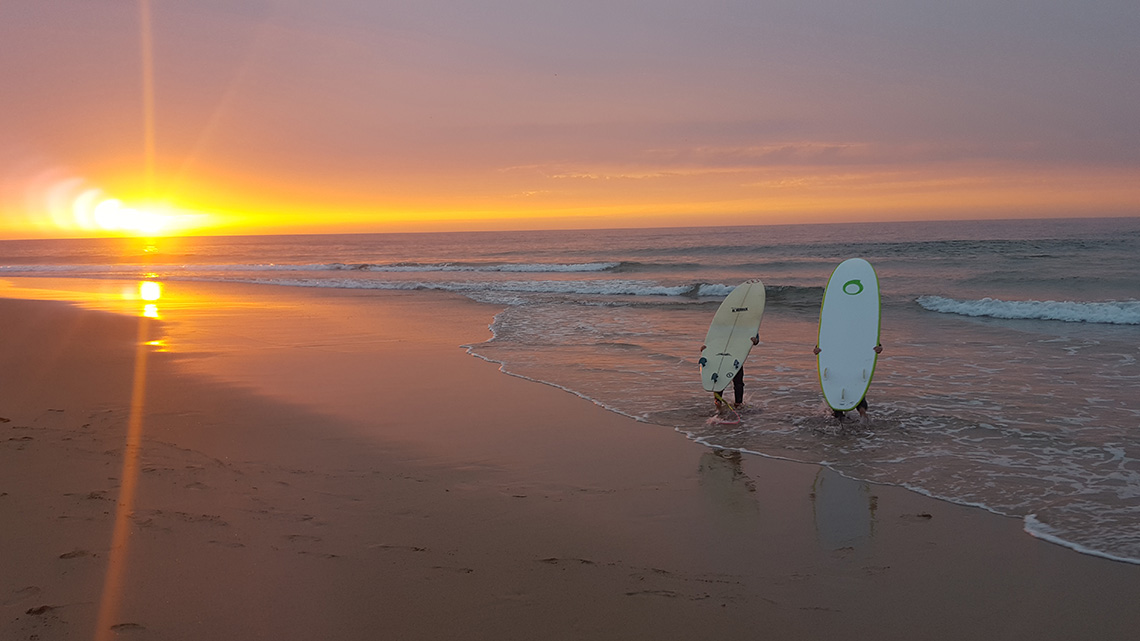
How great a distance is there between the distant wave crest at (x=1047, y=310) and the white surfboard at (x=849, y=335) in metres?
10.1

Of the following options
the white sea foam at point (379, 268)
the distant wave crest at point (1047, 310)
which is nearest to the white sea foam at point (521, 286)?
the white sea foam at point (379, 268)

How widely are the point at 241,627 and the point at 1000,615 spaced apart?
360 centimetres

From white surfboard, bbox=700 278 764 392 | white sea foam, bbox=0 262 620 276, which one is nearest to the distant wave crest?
white surfboard, bbox=700 278 764 392

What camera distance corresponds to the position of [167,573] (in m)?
3.67

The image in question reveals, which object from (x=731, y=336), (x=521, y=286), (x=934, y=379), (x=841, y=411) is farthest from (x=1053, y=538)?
(x=521, y=286)

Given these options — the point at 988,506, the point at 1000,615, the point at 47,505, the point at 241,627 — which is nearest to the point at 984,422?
the point at 988,506

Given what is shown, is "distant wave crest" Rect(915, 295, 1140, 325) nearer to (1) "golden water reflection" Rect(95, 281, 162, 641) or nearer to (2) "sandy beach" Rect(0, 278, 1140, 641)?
(2) "sandy beach" Rect(0, 278, 1140, 641)

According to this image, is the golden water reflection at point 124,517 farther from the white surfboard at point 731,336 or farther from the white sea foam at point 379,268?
the white sea foam at point 379,268

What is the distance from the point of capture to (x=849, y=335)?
799cm

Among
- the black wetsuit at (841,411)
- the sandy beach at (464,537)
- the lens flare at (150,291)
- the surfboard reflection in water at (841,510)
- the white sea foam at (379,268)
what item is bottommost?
the surfboard reflection in water at (841,510)

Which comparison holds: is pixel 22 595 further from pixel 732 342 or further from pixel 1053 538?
pixel 732 342

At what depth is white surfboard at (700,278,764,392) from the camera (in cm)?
773

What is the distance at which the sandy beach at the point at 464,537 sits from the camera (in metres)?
3.36

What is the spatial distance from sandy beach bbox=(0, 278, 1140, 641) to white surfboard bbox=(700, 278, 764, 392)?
117cm
